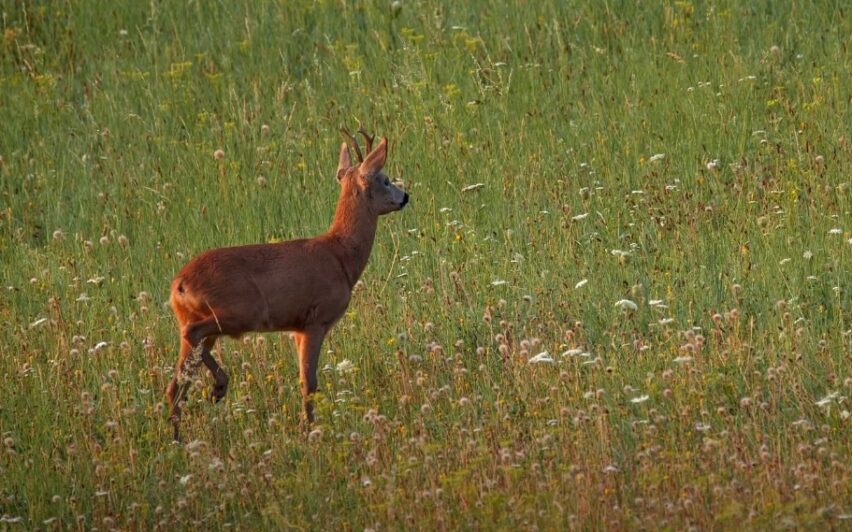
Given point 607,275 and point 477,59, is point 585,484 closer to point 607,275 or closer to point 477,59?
point 607,275

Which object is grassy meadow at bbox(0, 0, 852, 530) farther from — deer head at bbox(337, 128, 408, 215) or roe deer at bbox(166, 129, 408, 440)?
deer head at bbox(337, 128, 408, 215)

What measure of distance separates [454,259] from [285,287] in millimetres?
2414

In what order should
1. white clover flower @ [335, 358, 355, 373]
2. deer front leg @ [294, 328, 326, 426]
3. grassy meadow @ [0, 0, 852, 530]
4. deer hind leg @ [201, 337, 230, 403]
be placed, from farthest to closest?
deer front leg @ [294, 328, 326, 426], white clover flower @ [335, 358, 355, 373], deer hind leg @ [201, 337, 230, 403], grassy meadow @ [0, 0, 852, 530]

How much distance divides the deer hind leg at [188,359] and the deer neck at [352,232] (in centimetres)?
103

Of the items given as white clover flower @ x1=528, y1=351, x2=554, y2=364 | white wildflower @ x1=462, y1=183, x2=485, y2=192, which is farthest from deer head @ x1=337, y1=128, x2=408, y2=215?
white wildflower @ x1=462, y1=183, x2=485, y2=192

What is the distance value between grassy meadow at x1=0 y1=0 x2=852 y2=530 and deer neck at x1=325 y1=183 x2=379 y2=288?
0.51m

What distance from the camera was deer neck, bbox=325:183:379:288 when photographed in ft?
31.4

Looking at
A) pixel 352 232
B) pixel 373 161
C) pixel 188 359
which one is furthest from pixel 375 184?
pixel 188 359

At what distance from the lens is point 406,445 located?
784cm

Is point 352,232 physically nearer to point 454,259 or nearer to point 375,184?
point 375,184

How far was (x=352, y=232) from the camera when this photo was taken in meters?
9.67

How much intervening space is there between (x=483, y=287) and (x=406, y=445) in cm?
286

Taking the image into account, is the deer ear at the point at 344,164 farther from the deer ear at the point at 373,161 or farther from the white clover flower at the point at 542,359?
the white clover flower at the point at 542,359

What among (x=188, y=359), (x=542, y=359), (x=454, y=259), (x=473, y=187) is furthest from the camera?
(x=473, y=187)
